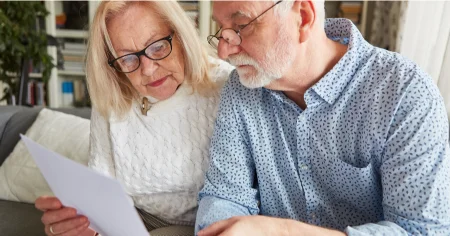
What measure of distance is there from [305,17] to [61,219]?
72cm

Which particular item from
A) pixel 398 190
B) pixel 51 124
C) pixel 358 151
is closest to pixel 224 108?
pixel 358 151

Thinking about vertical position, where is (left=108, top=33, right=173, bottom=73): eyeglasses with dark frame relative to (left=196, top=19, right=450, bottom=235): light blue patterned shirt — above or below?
above

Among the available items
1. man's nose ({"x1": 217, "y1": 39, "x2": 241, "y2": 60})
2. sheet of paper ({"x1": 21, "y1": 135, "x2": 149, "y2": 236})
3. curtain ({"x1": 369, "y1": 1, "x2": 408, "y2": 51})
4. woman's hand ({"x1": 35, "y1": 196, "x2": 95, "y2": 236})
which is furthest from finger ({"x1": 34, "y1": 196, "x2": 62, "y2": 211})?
curtain ({"x1": 369, "y1": 1, "x2": 408, "y2": 51})

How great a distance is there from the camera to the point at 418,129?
885 mm

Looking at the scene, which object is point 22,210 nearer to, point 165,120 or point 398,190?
point 165,120

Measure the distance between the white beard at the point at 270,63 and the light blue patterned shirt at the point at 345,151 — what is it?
93 mm

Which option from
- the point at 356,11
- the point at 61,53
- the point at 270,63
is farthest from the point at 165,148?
the point at 61,53

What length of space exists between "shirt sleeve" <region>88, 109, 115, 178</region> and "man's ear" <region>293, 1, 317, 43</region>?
68 centimetres

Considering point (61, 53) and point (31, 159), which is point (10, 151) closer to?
point (31, 159)

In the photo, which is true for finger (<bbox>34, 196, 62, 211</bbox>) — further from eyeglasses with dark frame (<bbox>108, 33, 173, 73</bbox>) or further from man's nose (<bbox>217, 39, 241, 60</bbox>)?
man's nose (<bbox>217, 39, 241, 60</bbox>)

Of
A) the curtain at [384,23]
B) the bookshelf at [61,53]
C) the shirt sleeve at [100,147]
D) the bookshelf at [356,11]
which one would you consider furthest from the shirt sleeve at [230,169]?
the bookshelf at [61,53]

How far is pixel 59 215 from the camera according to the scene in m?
1.05

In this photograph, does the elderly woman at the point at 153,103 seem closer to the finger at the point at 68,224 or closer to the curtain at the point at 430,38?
the finger at the point at 68,224

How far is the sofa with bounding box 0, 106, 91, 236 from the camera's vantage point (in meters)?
1.75
